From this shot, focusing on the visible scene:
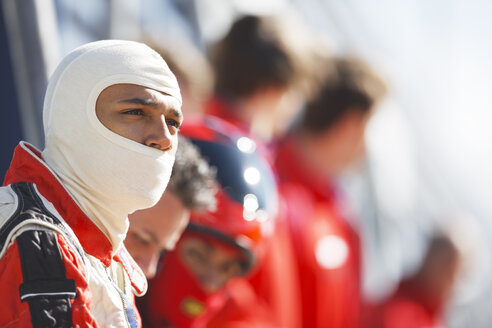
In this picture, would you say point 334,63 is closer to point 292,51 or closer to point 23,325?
point 292,51

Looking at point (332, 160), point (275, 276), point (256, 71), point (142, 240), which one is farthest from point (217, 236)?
point (332, 160)

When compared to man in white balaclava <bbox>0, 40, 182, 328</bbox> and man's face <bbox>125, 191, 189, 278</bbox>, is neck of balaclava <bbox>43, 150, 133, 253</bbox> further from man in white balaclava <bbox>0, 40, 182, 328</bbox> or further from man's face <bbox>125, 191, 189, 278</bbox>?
man's face <bbox>125, 191, 189, 278</bbox>

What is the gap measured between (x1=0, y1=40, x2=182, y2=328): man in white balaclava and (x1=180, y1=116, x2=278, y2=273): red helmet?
0.82 metres

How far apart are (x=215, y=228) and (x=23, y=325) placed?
47.5 inches

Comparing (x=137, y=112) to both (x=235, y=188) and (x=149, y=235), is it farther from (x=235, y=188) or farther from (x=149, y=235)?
(x=235, y=188)

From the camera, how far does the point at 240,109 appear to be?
3.29 meters

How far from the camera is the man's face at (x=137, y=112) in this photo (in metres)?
1.28

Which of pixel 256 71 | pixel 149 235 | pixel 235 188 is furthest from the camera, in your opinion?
pixel 256 71

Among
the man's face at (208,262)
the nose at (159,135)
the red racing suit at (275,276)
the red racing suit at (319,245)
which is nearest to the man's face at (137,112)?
the nose at (159,135)

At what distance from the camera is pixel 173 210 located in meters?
1.80

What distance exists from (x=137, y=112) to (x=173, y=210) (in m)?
0.54

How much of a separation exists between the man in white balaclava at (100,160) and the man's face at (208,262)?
1023 mm

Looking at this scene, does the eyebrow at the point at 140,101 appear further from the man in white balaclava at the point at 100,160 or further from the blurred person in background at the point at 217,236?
the blurred person in background at the point at 217,236

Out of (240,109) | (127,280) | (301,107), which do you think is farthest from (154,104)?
(301,107)
